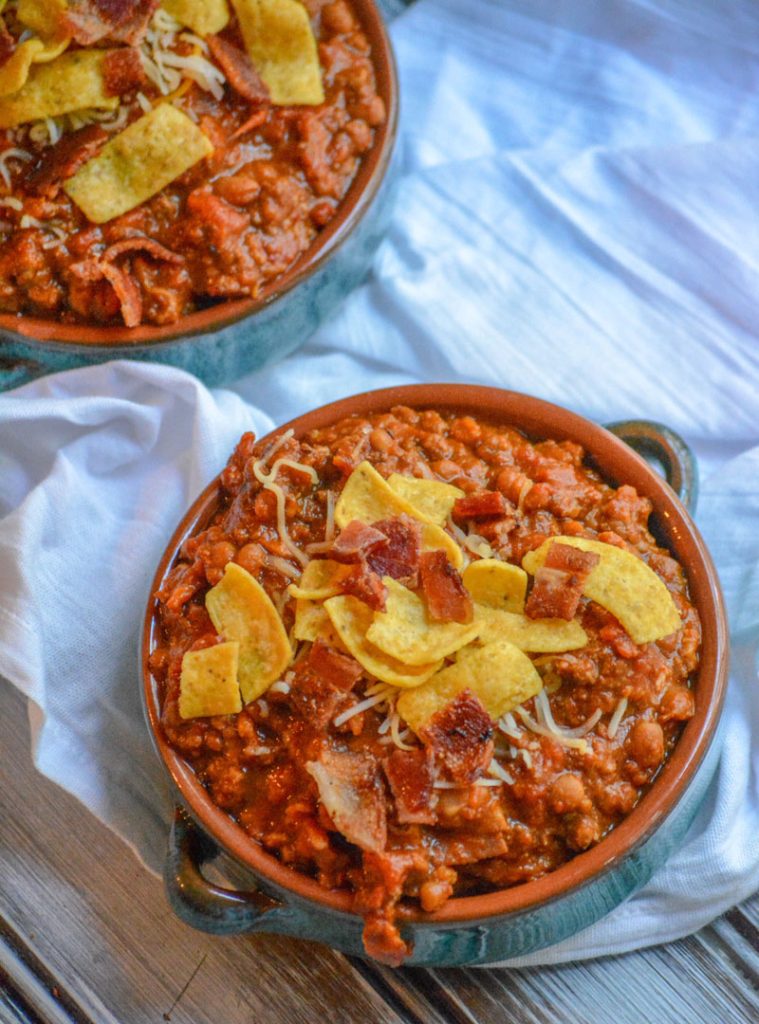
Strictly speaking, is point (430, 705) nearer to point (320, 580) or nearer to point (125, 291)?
point (320, 580)

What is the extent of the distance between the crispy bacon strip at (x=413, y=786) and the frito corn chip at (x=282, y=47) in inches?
65.7

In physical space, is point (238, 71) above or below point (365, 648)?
above

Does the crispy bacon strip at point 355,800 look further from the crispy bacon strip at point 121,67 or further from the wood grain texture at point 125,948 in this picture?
the crispy bacon strip at point 121,67

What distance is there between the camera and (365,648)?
237cm

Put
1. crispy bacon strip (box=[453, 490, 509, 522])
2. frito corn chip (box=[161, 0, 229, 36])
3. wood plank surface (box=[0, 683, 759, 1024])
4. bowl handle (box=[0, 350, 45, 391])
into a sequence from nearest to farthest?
crispy bacon strip (box=[453, 490, 509, 522]) → wood plank surface (box=[0, 683, 759, 1024]) → frito corn chip (box=[161, 0, 229, 36]) → bowl handle (box=[0, 350, 45, 391])

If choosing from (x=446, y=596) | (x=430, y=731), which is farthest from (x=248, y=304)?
(x=430, y=731)

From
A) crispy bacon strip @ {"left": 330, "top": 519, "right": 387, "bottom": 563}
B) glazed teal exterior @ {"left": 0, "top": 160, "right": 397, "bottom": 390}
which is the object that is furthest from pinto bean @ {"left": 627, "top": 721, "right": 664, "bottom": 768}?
glazed teal exterior @ {"left": 0, "top": 160, "right": 397, "bottom": 390}

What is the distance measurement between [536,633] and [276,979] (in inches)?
41.5

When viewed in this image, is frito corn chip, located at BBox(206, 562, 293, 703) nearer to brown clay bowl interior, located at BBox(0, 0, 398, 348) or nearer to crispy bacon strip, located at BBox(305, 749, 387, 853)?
crispy bacon strip, located at BBox(305, 749, 387, 853)

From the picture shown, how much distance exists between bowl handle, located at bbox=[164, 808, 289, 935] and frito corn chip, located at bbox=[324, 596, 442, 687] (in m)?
0.50

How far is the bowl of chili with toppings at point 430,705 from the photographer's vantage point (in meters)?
2.30

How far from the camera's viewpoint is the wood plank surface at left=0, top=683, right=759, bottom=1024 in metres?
2.76

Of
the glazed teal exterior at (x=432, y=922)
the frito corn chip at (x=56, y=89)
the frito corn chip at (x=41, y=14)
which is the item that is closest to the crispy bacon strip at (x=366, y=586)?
the glazed teal exterior at (x=432, y=922)

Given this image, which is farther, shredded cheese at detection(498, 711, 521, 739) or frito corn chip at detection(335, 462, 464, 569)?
frito corn chip at detection(335, 462, 464, 569)
